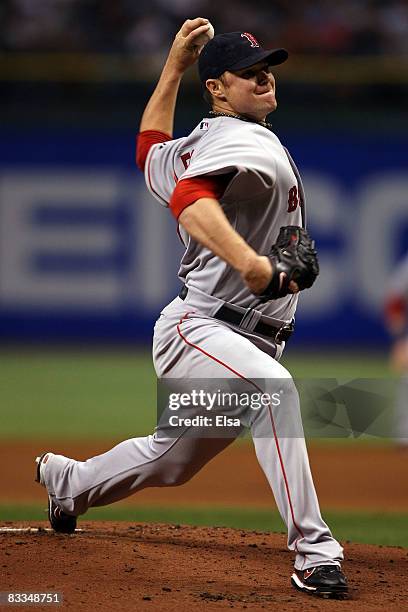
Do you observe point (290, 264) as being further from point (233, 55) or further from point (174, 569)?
point (174, 569)

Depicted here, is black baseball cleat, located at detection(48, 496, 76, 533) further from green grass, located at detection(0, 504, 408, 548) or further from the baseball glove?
the baseball glove

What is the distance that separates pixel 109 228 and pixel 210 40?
9.39 metres

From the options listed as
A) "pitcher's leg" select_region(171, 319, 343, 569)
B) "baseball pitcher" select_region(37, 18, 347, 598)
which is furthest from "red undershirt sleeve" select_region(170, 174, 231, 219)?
"pitcher's leg" select_region(171, 319, 343, 569)

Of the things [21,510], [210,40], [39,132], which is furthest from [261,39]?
[210,40]

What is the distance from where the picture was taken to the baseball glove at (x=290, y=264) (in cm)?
355

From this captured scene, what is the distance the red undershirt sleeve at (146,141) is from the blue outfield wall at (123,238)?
8.77m

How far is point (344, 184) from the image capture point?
13516 mm

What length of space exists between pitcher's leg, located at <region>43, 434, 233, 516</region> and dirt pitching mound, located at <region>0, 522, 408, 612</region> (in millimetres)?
187

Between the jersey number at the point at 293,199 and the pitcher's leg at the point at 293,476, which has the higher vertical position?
the jersey number at the point at 293,199

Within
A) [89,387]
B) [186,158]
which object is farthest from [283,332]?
[89,387]

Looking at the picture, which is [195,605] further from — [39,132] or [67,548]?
[39,132]

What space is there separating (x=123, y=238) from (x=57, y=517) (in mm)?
9037

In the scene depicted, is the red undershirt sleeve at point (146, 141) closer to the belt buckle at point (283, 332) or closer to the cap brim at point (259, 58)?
the cap brim at point (259, 58)

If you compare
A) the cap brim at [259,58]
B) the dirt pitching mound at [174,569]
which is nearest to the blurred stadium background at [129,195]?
the dirt pitching mound at [174,569]
